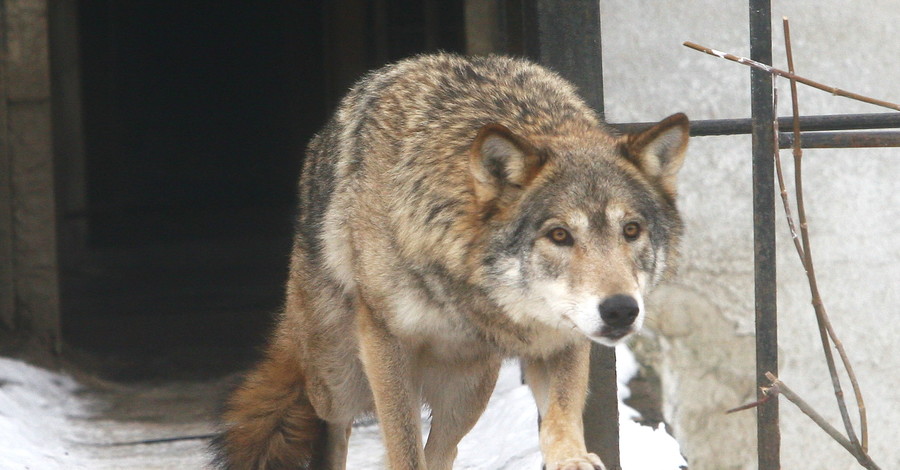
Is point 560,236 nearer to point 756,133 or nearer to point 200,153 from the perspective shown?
point 756,133

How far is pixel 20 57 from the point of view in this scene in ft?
24.5

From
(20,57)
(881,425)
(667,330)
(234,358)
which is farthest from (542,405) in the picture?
(20,57)

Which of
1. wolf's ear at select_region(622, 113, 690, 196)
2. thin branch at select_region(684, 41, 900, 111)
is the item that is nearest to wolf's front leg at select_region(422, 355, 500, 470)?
wolf's ear at select_region(622, 113, 690, 196)

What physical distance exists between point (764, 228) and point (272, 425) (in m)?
2.14

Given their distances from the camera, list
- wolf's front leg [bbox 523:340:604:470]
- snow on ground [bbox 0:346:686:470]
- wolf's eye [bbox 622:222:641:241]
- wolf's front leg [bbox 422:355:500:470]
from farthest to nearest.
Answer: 1. snow on ground [bbox 0:346:686:470]
2. wolf's front leg [bbox 422:355:500:470]
3. wolf's front leg [bbox 523:340:604:470]
4. wolf's eye [bbox 622:222:641:241]

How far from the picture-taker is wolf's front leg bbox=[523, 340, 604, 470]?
11.3 feet

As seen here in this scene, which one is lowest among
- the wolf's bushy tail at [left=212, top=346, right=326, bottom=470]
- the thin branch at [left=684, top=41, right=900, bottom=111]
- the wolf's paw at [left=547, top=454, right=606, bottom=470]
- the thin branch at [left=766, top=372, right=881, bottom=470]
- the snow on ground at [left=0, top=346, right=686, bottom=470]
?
the snow on ground at [left=0, top=346, right=686, bottom=470]

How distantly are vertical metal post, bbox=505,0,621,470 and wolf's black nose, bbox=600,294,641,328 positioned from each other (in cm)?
152

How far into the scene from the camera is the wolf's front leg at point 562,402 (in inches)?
Answer: 135

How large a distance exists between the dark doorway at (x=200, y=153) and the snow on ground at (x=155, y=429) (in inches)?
26.8

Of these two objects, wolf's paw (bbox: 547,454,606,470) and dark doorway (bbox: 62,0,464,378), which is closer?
wolf's paw (bbox: 547,454,606,470)

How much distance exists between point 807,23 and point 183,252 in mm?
9226

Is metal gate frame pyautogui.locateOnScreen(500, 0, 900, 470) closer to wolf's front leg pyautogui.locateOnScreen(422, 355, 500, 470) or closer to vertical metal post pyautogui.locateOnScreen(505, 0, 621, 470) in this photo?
vertical metal post pyautogui.locateOnScreen(505, 0, 621, 470)

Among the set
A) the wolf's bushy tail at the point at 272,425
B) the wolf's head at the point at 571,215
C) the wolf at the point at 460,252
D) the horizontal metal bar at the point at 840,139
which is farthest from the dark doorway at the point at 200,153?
the horizontal metal bar at the point at 840,139
